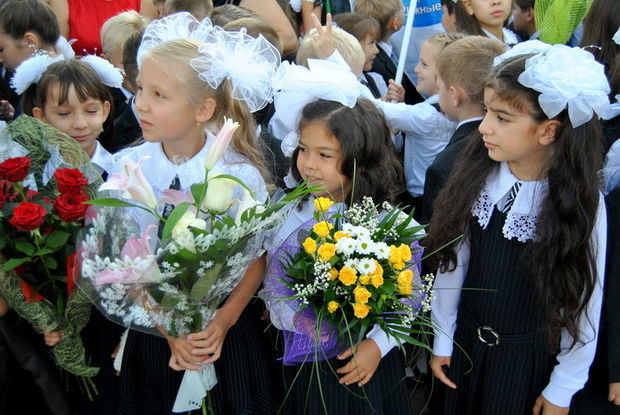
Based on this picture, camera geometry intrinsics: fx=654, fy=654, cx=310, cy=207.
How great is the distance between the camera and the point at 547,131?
7.57 feet

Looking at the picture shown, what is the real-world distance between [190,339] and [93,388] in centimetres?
76

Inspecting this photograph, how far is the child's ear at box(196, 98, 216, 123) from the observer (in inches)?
100

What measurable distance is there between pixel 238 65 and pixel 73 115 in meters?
1.12

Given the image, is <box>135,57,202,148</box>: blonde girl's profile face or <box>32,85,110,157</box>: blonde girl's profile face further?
<box>32,85,110,157</box>: blonde girl's profile face

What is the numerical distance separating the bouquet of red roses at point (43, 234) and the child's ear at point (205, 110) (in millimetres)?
463

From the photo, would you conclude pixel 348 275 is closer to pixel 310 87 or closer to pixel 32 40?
pixel 310 87

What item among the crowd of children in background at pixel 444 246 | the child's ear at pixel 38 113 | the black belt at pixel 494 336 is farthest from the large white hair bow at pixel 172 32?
the black belt at pixel 494 336

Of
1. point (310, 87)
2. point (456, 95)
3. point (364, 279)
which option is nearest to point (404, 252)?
point (364, 279)

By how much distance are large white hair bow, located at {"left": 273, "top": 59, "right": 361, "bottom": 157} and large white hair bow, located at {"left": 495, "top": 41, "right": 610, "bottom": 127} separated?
66 centimetres

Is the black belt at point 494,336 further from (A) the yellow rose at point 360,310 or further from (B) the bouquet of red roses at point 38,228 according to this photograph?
(B) the bouquet of red roses at point 38,228

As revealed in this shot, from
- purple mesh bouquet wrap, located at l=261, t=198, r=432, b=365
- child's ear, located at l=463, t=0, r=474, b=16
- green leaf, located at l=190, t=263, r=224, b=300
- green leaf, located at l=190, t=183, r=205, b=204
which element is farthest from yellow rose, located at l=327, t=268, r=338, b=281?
child's ear, located at l=463, t=0, r=474, b=16

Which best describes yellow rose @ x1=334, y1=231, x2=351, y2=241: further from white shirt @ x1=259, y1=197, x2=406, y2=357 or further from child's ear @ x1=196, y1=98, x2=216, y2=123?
child's ear @ x1=196, y1=98, x2=216, y2=123

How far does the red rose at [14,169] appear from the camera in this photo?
2.15 m

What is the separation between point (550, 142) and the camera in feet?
7.62
